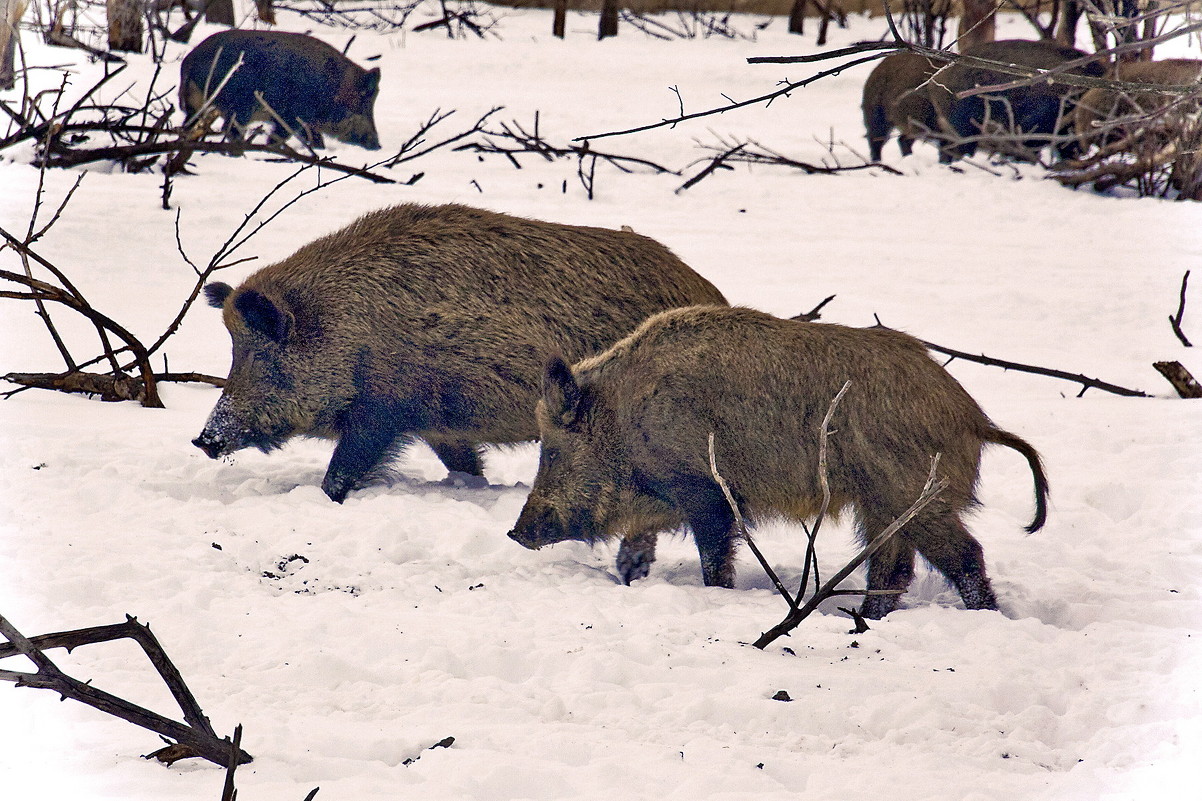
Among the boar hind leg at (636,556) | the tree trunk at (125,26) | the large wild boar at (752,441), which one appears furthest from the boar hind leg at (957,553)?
the tree trunk at (125,26)

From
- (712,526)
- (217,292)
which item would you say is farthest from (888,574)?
(217,292)

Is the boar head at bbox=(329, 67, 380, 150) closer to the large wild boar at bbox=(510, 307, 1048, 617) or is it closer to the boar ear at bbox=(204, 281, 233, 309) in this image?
the boar ear at bbox=(204, 281, 233, 309)

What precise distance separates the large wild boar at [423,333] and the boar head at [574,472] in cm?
66

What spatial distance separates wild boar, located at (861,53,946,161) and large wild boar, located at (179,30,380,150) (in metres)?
5.88

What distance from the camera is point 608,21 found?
21.6 meters

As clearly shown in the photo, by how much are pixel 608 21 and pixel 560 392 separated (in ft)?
60.4

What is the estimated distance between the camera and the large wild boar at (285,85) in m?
13.0

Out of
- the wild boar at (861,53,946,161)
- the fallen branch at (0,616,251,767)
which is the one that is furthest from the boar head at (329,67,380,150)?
the fallen branch at (0,616,251,767)

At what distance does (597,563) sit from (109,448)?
224 cm

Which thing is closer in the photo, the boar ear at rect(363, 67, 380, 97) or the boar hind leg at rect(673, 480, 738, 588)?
the boar hind leg at rect(673, 480, 738, 588)

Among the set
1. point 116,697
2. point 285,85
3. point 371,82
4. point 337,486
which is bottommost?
point 337,486

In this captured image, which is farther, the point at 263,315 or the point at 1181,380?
the point at 1181,380

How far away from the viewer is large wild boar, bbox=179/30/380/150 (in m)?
13.0

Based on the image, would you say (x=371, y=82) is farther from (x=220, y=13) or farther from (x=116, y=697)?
(x=116, y=697)
